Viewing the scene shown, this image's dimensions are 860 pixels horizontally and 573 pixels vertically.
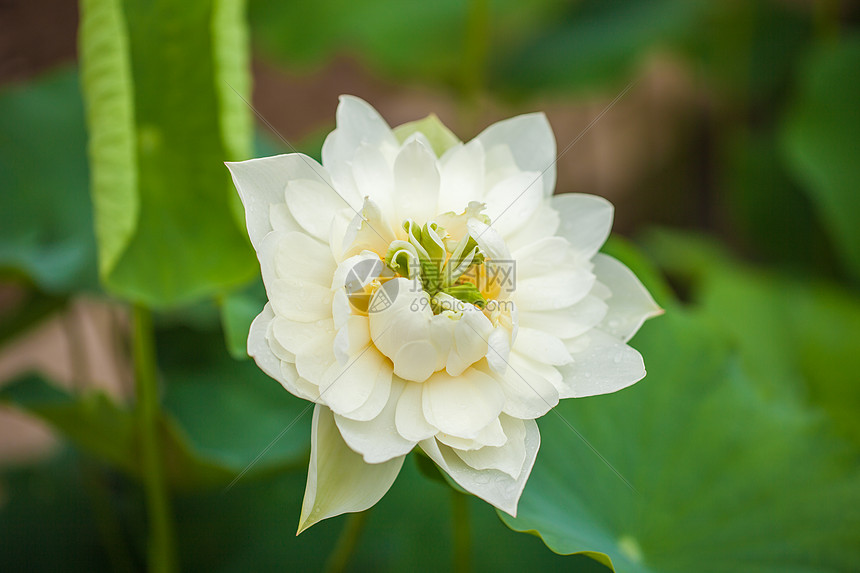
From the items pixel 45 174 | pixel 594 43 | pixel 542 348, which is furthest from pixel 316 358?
pixel 594 43

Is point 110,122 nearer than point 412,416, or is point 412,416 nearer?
point 412,416

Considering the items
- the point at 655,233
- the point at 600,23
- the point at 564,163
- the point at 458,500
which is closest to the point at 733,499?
the point at 458,500

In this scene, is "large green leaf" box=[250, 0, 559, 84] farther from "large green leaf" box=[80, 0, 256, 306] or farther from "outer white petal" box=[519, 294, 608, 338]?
"outer white petal" box=[519, 294, 608, 338]

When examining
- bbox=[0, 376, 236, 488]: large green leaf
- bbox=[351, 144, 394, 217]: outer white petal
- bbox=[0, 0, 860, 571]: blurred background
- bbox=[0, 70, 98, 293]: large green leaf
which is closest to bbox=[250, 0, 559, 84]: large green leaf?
bbox=[0, 0, 860, 571]: blurred background

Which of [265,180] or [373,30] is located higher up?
[265,180]

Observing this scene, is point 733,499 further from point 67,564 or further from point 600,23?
point 600,23

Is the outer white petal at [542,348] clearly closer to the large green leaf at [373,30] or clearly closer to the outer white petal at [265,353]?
the outer white petal at [265,353]

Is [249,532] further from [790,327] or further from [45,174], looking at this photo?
[790,327]
